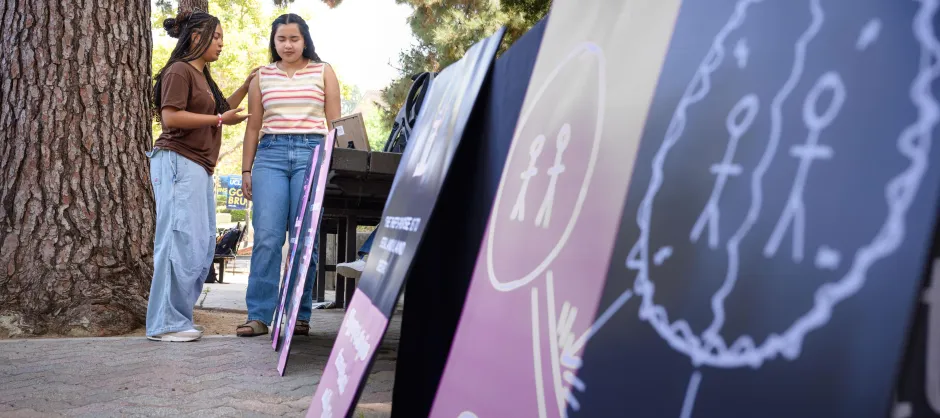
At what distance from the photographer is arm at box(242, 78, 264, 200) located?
5.05 metres

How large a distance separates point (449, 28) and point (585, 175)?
37.3ft

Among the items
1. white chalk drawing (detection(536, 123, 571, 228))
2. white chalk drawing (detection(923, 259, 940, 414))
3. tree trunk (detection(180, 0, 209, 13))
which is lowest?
white chalk drawing (detection(923, 259, 940, 414))

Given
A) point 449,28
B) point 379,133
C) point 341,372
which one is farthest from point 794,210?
point 379,133

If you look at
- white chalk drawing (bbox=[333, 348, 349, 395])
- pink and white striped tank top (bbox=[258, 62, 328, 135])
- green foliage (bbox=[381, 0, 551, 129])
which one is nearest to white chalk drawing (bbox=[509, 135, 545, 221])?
white chalk drawing (bbox=[333, 348, 349, 395])

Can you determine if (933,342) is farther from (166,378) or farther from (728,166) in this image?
(166,378)

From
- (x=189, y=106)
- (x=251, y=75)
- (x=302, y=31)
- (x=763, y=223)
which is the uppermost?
(x=302, y=31)

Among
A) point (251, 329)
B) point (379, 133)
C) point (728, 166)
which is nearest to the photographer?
point (728, 166)

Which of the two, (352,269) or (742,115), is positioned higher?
(742,115)

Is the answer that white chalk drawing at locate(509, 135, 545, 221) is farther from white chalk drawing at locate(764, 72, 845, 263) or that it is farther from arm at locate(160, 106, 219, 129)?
arm at locate(160, 106, 219, 129)

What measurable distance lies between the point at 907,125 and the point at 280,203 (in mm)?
4397

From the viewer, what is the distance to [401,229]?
6.89 feet

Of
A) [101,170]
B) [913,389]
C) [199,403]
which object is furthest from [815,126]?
[101,170]

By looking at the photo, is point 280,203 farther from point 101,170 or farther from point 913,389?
point 913,389

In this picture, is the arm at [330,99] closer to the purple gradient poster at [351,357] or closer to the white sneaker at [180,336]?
the white sneaker at [180,336]
